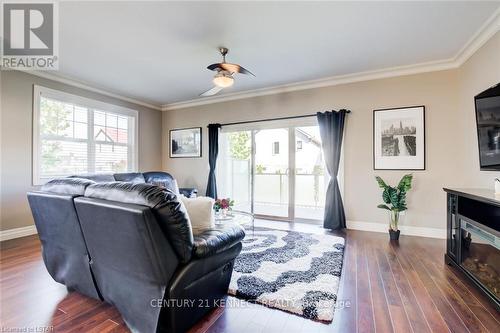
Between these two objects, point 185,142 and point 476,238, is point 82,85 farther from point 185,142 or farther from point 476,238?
point 476,238

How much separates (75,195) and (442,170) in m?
4.58

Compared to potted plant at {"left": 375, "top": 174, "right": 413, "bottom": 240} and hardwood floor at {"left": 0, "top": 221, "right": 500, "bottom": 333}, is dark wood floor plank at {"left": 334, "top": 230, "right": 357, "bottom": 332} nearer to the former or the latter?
hardwood floor at {"left": 0, "top": 221, "right": 500, "bottom": 333}

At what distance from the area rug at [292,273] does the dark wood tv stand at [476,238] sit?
1120mm

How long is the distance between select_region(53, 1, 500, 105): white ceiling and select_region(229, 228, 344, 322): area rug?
2.64 m

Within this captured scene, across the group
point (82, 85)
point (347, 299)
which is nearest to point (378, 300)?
point (347, 299)

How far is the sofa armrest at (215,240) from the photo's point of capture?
1.53m

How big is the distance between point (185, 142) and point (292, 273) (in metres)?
4.44

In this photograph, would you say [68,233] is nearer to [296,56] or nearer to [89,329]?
[89,329]

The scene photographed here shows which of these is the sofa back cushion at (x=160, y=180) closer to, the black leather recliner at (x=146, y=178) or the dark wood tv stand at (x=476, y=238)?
the black leather recliner at (x=146, y=178)

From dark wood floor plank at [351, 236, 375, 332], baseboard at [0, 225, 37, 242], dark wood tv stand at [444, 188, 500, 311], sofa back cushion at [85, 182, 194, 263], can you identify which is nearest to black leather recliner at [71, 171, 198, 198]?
baseboard at [0, 225, 37, 242]

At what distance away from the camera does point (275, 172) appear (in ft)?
16.0

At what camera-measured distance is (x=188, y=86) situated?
4.67 metres

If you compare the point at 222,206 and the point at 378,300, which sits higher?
the point at 222,206
